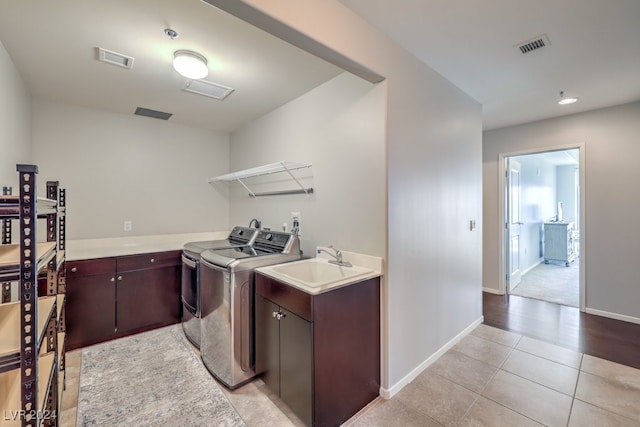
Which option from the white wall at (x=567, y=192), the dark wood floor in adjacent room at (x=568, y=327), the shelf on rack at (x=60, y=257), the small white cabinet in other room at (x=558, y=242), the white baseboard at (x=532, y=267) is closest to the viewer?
the shelf on rack at (x=60, y=257)

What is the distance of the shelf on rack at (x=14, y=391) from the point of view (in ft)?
3.19

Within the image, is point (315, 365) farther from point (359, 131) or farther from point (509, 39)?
point (509, 39)

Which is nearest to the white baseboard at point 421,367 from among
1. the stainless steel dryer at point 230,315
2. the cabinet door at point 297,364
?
the cabinet door at point 297,364

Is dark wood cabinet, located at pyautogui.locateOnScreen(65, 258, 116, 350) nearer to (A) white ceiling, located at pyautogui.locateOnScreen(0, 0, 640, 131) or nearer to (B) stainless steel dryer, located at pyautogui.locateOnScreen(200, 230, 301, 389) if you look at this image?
(B) stainless steel dryer, located at pyautogui.locateOnScreen(200, 230, 301, 389)

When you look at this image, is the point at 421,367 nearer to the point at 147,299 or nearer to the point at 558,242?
the point at 147,299

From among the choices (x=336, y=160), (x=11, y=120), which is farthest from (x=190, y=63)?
(x=11, y=120)

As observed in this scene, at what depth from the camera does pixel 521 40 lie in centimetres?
197

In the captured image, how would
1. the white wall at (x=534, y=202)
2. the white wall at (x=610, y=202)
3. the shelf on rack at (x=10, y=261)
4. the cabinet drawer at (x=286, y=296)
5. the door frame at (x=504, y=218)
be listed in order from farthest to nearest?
the white wall at (x=534, y=202)
the door frame at (x=504, y=218)
the white wall at (x=610, y=202)
the cabinet drawer at (x=286, y=296)
the shelf on rack at (x=10, y=261)

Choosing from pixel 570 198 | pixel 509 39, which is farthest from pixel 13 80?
pixel 570 198

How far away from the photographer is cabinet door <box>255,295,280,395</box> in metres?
1.85

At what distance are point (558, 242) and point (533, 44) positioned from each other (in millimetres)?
5869

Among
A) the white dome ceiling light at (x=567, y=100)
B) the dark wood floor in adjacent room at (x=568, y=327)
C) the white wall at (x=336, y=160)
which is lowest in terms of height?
the dark wood floor in adjacent room at (x=568, y=327)

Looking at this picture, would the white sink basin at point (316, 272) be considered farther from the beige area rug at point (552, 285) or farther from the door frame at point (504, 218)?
the beige area rug at point (552, 285)

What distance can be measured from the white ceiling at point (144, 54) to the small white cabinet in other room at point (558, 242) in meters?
6.46
